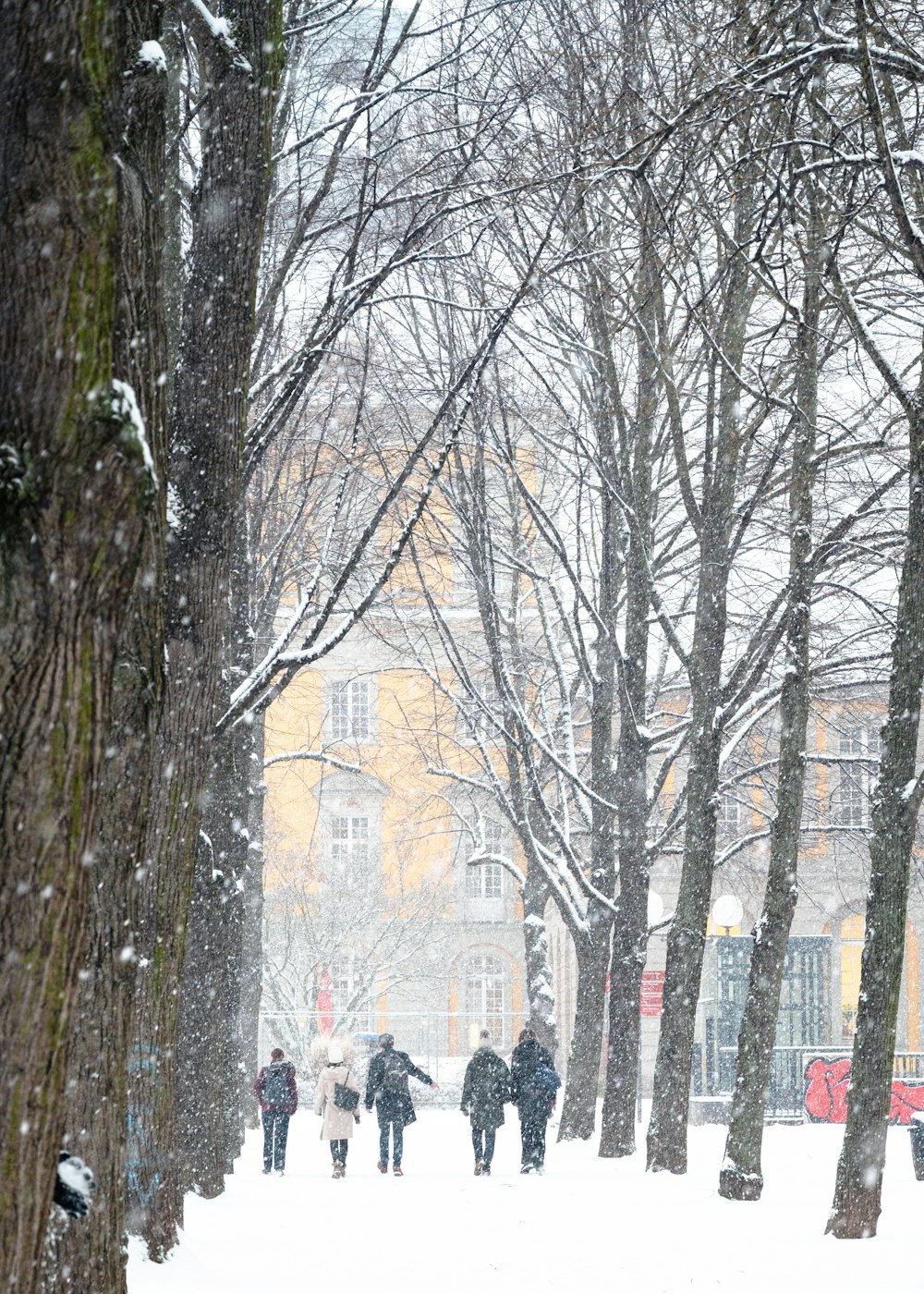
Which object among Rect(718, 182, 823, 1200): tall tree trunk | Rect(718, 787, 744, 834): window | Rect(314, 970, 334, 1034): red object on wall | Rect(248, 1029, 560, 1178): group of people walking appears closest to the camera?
Rect(718, 182, 823, 1200): tall tree trunk

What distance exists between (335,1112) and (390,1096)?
0.64m

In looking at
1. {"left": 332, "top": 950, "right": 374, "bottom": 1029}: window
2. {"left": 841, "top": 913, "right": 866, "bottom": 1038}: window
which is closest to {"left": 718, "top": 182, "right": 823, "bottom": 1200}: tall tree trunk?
{"left": 332, "top": 950, "right": 374, "bottom": 1029}: window

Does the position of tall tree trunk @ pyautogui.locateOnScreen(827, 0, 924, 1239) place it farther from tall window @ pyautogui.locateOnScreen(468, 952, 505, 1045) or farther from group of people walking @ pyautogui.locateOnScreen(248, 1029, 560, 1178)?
tall window @ pyautogui.locateOnScreen(468, 952, 505, 1045)

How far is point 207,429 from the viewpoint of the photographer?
7.14 m

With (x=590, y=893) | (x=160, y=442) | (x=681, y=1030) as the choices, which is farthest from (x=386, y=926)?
(x=160, y=442)

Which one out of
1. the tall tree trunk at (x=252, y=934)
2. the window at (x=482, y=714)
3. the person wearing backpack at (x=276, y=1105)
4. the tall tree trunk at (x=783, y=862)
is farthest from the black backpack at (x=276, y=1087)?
the tall tree trunk at (x=783, y=862)

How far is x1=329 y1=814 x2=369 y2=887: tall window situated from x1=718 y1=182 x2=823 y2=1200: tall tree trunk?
28.0 metres

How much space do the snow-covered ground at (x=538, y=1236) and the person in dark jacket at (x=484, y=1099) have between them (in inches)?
11.7

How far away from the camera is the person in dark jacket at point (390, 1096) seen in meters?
16.6

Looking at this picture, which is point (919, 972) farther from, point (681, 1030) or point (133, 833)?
point (133, 833)

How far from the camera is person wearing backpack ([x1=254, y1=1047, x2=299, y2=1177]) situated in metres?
16.5

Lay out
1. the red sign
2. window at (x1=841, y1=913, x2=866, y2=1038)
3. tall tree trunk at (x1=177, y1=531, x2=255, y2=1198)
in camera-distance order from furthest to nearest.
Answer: window at (x1=841, y1=913, x2=866, y2=1038), the red sign, tall tree trunk at (x1=177, y1=531, x2=255, y2=1198)

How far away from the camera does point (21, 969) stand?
118 inches

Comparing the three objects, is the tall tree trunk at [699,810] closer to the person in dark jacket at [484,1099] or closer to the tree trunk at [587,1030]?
the person in dark jacket at [484,1099]
